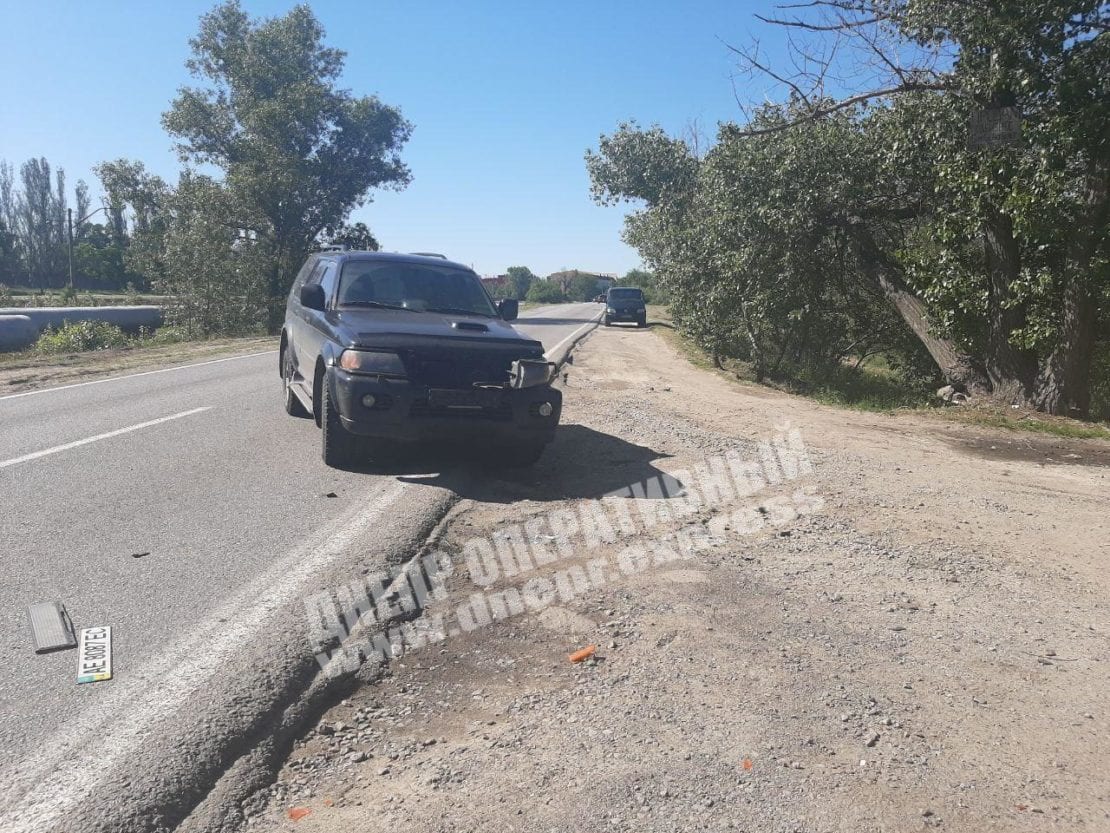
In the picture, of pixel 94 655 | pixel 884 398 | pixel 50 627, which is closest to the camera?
pixel 94 655

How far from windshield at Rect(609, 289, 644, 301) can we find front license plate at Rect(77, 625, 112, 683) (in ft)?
110

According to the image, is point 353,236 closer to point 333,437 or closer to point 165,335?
point 165,335

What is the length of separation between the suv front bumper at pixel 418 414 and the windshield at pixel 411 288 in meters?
1.50

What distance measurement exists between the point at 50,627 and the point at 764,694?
3.21 metres

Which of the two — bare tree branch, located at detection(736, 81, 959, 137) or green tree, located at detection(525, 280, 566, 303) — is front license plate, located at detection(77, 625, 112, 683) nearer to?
bare tree branch, located at detection(736, 81, 959, 137)

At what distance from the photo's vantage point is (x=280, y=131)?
1329 inches

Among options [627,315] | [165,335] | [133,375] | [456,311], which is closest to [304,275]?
[456,311]

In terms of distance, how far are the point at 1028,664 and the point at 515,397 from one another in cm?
409

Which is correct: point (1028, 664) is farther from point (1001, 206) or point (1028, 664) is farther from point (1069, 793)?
point (1001, 206)

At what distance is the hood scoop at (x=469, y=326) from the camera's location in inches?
277

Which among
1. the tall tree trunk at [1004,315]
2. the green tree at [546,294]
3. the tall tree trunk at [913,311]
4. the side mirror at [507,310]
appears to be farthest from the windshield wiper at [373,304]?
the green tree at [546,294]

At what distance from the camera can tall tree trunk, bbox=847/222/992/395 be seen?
1275 cm

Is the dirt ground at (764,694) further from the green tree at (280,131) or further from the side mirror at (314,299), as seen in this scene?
the green tree at (280,131)

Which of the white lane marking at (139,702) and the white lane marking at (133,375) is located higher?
the white lane marking at (133,375)
